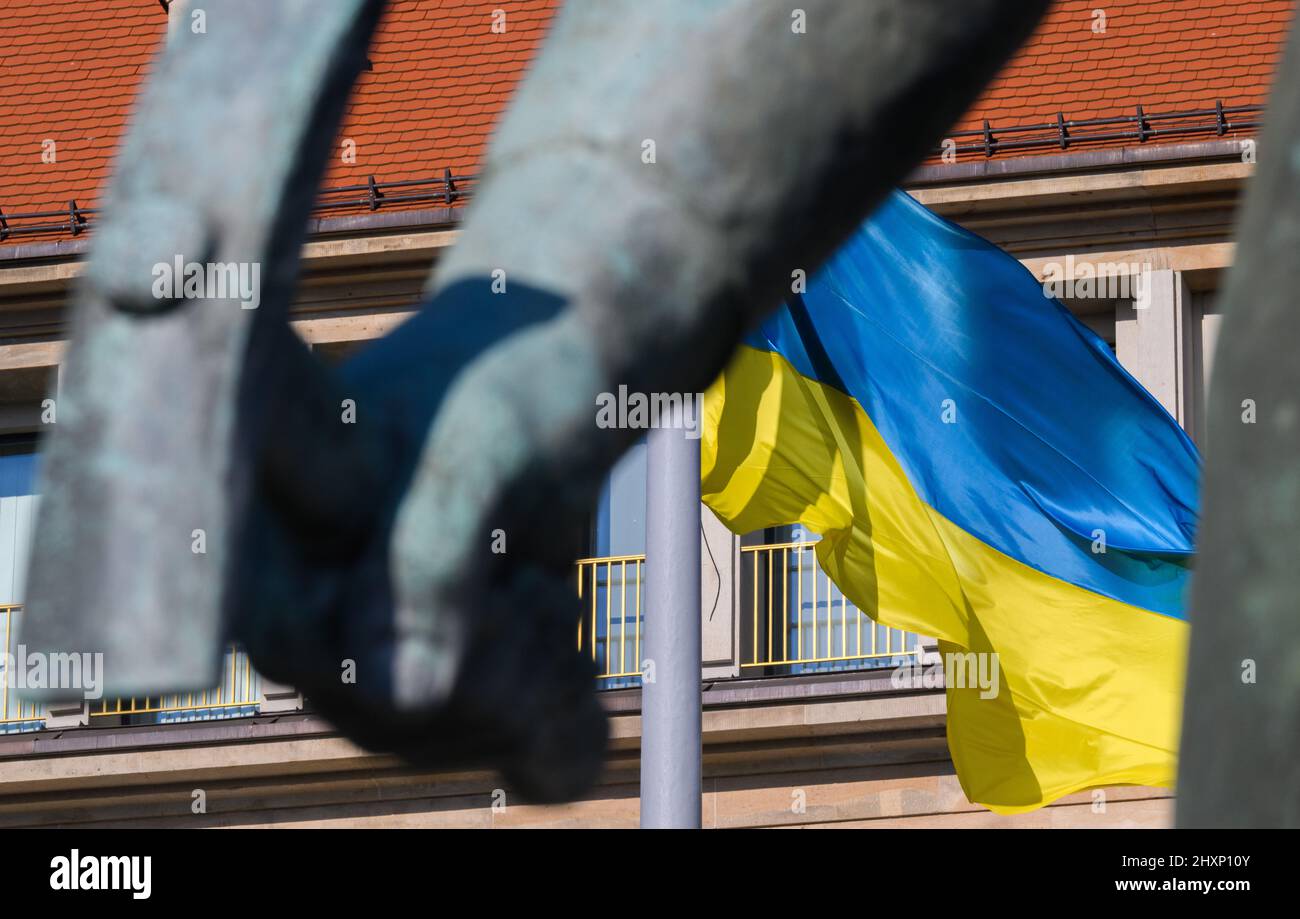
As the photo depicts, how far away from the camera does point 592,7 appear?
166 cm

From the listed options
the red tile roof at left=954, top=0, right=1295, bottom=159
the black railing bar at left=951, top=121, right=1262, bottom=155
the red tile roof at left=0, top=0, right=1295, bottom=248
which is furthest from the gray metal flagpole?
the red tile roof at left=0, top=0, right=1295, bottom=248

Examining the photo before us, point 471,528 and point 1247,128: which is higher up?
point 1247,128

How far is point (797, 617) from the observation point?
1788 centimetres

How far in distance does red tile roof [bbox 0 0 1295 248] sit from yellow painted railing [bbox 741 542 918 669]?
123 inches

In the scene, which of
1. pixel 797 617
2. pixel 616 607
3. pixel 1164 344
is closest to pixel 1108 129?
pixel 1164 344

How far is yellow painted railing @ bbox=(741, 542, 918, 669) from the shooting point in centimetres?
1759

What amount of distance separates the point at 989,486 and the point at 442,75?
8909mm

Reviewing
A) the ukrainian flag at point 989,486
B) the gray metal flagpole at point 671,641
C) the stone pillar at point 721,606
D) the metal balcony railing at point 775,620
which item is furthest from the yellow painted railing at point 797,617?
the ukrainian flag at point 989,486

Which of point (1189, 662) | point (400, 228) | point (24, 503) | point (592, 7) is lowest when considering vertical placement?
point (1189, 662)

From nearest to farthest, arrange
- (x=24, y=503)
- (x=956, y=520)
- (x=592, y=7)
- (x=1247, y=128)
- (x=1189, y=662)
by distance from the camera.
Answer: (x=1189, y=662) < (x=592, y=7) < (x=956, y=520) < (x=1247, y=128) < (x=24, y=503)

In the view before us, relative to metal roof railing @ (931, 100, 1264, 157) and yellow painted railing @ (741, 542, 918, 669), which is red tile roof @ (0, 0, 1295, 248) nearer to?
metal roof railing @ (931, 100, 1264, 157)

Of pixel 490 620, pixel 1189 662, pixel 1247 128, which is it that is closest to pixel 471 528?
pixel 490 620
